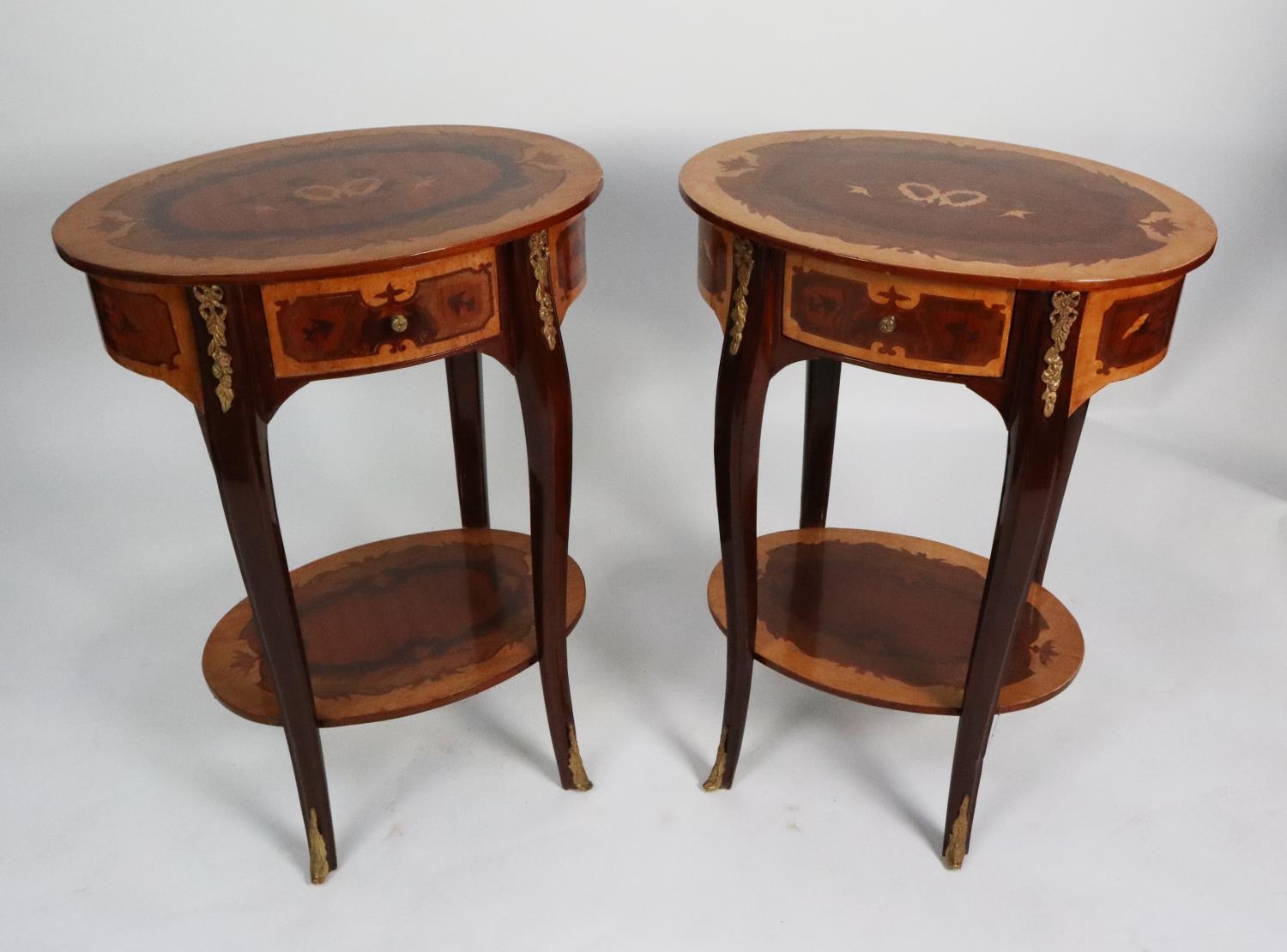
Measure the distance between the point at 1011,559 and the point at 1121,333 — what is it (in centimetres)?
40

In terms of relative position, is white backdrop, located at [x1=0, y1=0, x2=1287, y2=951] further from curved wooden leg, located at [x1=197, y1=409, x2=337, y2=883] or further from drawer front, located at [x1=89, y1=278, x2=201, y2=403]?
drawer front, located at [x1=89, y1=278, x2=201, y2=403]

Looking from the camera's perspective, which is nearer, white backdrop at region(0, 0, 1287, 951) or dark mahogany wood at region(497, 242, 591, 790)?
dark mahogany wood at region(497, 242, 591, 790)

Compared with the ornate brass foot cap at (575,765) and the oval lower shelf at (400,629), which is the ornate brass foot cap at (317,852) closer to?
the oval lower shelf at (400,629)

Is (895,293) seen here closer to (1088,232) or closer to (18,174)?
(1088,232)

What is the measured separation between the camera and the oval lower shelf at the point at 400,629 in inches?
86.7

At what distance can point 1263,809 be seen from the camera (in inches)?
88.2

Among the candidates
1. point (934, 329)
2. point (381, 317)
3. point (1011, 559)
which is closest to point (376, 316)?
point (381, 317)

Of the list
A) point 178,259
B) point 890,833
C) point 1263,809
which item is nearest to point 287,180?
point 178,259

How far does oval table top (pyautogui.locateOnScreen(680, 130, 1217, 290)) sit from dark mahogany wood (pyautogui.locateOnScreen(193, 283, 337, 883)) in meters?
0.81

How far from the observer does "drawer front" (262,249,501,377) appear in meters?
1.69

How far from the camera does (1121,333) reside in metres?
1.70

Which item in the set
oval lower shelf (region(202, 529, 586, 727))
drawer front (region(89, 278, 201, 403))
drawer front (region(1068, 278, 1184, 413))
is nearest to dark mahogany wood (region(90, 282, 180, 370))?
drawer front (region(89, 278, 201, 403))

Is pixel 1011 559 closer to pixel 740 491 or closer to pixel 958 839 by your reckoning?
pixel 740 491

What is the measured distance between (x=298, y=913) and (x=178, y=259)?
119 centimetres
